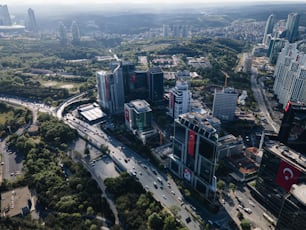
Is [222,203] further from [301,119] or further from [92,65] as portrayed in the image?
[92,65]

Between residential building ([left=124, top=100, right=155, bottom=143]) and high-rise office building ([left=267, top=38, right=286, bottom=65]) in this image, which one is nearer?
residential building ([left=124, top=100, right=155, bottom=143])

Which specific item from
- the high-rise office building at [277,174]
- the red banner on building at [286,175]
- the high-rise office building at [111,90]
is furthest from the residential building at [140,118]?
the red banner on building at [286,175]

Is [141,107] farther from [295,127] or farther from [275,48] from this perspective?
[275,48]

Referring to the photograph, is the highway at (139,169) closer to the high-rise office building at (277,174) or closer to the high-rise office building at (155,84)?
the high-rise office building at (277,174)

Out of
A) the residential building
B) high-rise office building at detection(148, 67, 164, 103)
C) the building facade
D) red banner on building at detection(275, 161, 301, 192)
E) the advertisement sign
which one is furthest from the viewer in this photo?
high-rise office building at detection(148, 67, 164, 103)

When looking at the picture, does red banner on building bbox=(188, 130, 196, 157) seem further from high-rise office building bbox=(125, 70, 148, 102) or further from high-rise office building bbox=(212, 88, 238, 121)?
high-rise office building bbox=(125, 70, 148, 102)

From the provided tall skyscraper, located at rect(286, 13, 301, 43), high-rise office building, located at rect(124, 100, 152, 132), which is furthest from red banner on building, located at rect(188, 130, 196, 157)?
tall skyscraper, located at rect(286, 13, 301, 43)

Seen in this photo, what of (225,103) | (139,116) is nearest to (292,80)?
(225,103)
